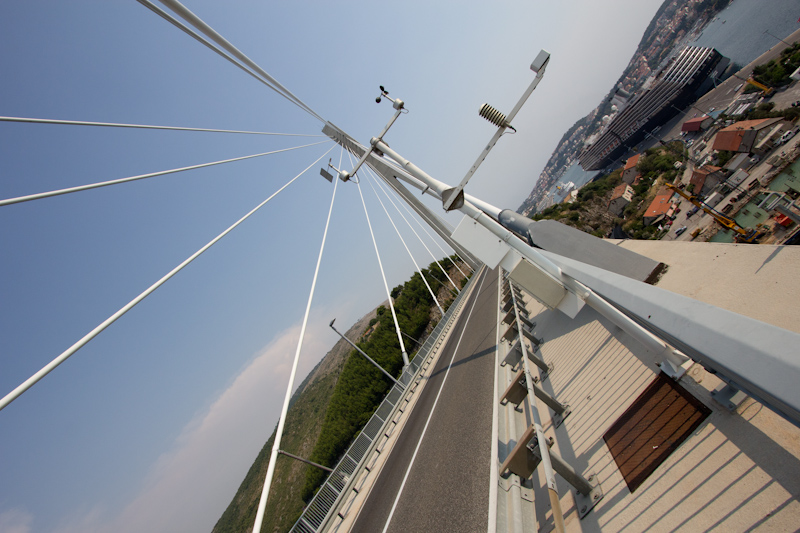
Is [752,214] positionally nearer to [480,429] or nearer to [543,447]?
[480,429]

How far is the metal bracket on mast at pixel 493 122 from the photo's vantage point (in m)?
6.26

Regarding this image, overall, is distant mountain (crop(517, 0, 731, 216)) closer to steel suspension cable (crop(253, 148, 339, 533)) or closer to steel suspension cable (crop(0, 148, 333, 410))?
steel suspension cable (crop(253, 148, 339, 533))

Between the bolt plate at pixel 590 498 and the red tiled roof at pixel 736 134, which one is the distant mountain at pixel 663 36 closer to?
the red tiled roof at pixel 736 134

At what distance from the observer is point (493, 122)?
7.08 metres

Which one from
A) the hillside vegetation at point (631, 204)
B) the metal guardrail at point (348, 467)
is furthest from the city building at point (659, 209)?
the metal guardrail at point (348, 467)

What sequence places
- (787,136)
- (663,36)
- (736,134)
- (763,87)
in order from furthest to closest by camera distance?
(663,36) → (763,87) → (736,134) → (787,136)

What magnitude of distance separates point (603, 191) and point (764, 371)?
81754mm

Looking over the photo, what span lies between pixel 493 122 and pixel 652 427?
6.42 metres

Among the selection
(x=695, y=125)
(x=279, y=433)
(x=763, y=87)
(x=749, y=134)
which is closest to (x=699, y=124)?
(x=695, y=125)

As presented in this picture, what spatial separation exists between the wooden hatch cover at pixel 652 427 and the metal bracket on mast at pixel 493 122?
5.65 metres

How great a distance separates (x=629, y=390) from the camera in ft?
15.1

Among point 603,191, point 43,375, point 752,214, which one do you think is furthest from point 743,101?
point 43,375

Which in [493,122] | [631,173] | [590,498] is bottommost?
[590,498]

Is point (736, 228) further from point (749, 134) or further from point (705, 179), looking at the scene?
point (749, 134)
